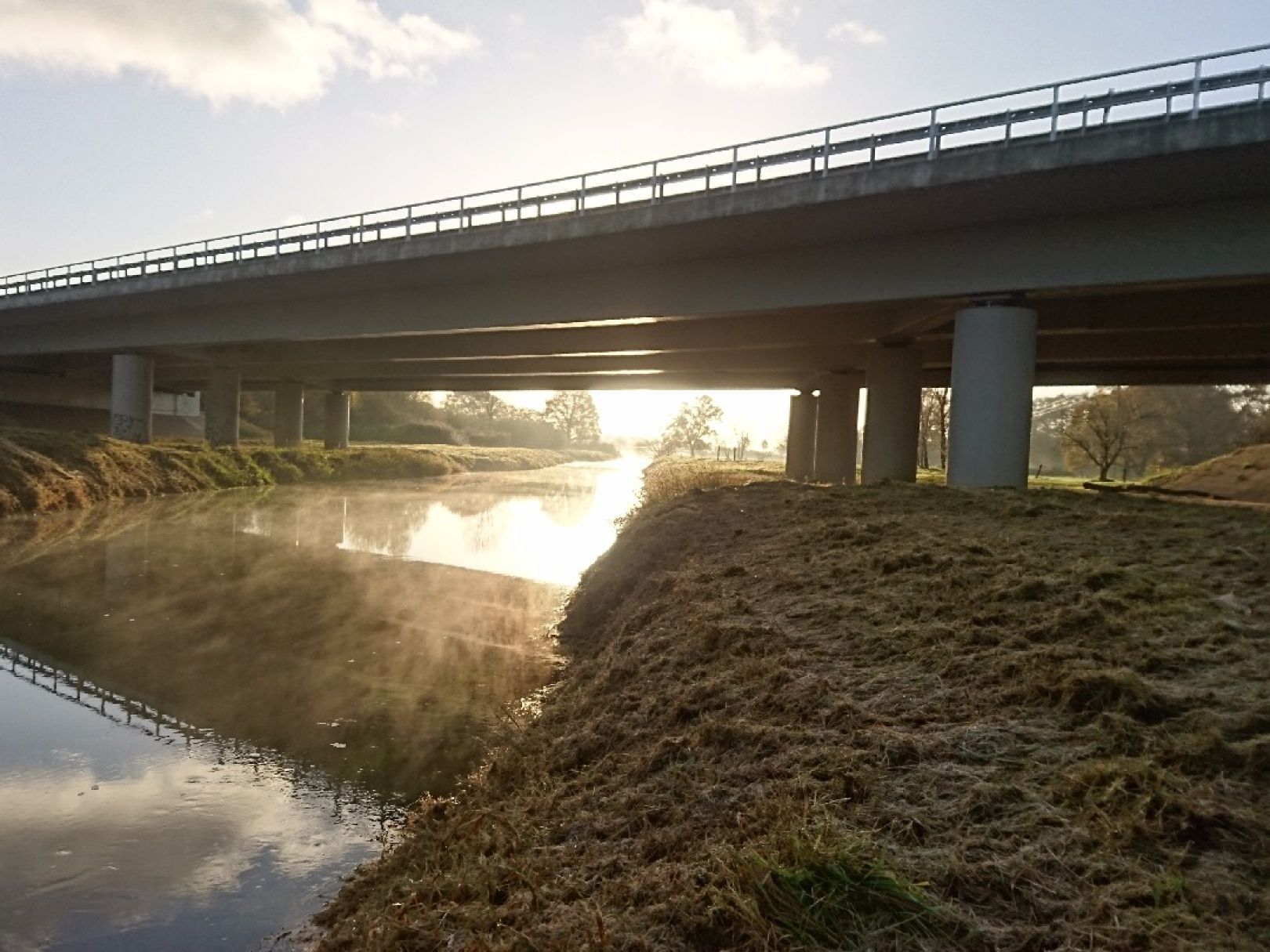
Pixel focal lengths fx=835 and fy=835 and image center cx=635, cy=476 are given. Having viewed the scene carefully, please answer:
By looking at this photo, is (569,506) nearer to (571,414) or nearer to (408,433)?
(408,433)

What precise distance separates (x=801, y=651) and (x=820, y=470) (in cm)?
2986

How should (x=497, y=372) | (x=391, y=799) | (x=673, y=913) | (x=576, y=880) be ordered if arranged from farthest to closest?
1. (x=497, y=372)
2. (x=391, y=799)
3. (x=576, y=880)
4. (x=673, y=913)

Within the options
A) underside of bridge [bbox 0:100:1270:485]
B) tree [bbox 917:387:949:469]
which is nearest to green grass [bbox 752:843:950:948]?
underside of bridge [bbox 0:100:1270:485]

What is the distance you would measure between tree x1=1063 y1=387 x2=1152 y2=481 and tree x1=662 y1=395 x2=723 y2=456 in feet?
284

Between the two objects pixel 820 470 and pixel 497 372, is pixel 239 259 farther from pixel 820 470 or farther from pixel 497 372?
pixel 820 470

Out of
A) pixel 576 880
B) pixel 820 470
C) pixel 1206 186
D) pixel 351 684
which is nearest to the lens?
pixel 576 880

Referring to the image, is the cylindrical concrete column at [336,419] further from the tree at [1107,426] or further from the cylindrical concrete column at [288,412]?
the tree at [1107,426]

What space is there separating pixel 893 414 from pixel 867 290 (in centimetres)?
710

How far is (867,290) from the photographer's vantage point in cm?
2247

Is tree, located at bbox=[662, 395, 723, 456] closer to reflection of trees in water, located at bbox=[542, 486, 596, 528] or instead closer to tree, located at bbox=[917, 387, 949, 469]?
tree, located at bbox=[917, 387, 949, 469]

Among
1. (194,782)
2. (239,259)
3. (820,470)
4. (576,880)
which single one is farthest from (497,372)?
(576,880)

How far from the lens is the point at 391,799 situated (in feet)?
25.9

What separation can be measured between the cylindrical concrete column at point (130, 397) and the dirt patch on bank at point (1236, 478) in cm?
5025

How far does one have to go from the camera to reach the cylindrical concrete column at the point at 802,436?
4425 centimetres
